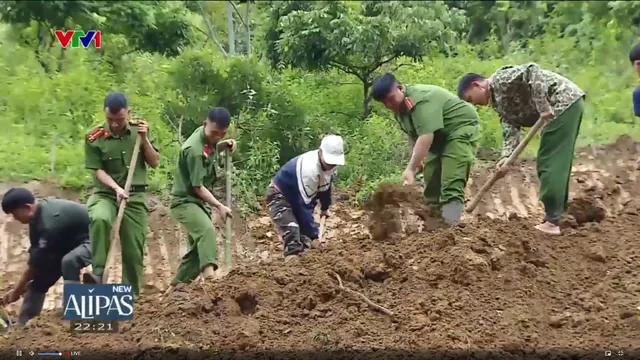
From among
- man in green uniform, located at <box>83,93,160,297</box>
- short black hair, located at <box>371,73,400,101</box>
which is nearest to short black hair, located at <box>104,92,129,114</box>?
A: man in green uniform, located at <box>83,93,160,297</box>

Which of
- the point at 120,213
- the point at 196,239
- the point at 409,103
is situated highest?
the point at 409,103

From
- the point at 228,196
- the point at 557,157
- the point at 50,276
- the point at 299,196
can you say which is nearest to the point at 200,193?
the point at 228,196

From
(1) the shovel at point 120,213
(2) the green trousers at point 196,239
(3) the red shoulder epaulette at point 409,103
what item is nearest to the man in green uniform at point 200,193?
(2) the green trousers at point 196,239

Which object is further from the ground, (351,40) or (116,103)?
(351,40)

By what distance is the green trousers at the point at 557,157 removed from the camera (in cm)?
495

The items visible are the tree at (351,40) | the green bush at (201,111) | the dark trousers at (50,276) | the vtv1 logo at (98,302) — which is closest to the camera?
the vtv1 logo at (98,302)

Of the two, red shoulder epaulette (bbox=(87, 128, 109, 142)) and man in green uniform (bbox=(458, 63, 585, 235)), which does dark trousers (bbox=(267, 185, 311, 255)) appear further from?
man in green uniform (bbox=(458, 63, 585, 235))

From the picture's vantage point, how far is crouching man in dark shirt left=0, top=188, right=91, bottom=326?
4504 mm

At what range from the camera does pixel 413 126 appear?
5141 mm

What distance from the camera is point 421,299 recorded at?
4.14m

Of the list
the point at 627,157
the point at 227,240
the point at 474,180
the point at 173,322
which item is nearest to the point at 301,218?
the point at 227,240

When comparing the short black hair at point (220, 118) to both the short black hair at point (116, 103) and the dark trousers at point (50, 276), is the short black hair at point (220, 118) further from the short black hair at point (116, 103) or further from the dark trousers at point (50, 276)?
the dark trousers at point (50, 276)

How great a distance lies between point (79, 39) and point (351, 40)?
1768 millimetres

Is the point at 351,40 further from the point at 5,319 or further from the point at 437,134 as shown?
the point at 5,319
